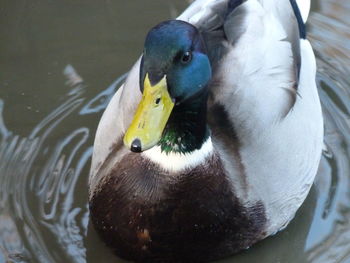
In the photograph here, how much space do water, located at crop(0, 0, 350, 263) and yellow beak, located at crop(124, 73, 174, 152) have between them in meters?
0.96

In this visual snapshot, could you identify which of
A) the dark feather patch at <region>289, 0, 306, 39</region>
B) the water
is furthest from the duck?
the dark feather patch at <region>289, 0, 306, 39</region>

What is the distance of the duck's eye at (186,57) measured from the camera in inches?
120

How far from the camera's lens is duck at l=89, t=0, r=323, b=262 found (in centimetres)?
336

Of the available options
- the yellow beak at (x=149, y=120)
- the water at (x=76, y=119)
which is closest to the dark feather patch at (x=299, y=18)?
the water at (x=76, y=119)

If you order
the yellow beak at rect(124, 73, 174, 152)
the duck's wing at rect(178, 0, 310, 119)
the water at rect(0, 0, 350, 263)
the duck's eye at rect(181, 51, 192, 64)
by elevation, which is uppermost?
the duck's eye at rect(181, 51, 192, 64)

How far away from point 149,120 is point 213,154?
583mm

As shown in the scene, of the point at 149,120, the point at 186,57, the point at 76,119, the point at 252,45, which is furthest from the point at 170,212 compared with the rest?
the point at 76,119

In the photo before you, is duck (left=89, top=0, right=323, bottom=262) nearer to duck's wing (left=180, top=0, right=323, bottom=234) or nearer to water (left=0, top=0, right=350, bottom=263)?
duck's wing (left=180, top=0, right=323, bottom=234)

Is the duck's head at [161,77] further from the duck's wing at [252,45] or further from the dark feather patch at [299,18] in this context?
the dark feather patch at [299,18]

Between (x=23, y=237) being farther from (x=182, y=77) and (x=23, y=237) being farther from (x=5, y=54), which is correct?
(x=5, y=54)

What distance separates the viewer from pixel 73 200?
3.99 meters

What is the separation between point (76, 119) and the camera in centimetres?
452

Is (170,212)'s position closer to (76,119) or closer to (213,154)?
(213,154)

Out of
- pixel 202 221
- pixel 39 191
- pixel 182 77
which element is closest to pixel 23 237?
pixel 39 191
